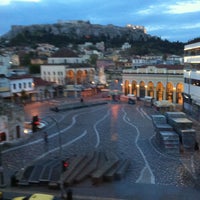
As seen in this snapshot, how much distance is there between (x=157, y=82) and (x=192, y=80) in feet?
Answer: 74.2

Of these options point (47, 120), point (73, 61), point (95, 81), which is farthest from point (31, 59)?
point (47, 120)

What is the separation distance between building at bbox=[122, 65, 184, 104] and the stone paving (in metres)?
24.1

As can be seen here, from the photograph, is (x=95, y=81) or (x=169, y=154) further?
(x=95, y=81)

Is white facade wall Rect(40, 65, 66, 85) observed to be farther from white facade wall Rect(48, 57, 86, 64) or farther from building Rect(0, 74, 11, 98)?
building Rect(0, 74, 11, 98)

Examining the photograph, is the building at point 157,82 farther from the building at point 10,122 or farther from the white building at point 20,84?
the building at point 10,122

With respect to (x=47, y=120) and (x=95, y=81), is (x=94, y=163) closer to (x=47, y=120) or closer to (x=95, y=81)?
(x=47, y=120)

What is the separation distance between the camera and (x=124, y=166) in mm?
23828

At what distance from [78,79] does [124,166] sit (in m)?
74.7

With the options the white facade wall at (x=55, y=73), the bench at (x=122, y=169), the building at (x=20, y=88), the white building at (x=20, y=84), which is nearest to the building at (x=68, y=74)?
the white facade wall at (x=55, y=73)

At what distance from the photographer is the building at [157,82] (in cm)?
7188

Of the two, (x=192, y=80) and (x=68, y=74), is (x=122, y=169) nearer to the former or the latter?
(x=192, y=80)

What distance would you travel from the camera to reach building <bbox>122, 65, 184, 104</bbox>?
236 feet

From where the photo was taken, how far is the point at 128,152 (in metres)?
29.2

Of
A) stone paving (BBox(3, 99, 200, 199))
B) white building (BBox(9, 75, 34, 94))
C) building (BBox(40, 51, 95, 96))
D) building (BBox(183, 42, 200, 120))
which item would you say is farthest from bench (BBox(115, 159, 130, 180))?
building (BBox(40, 51, 95, 96))
